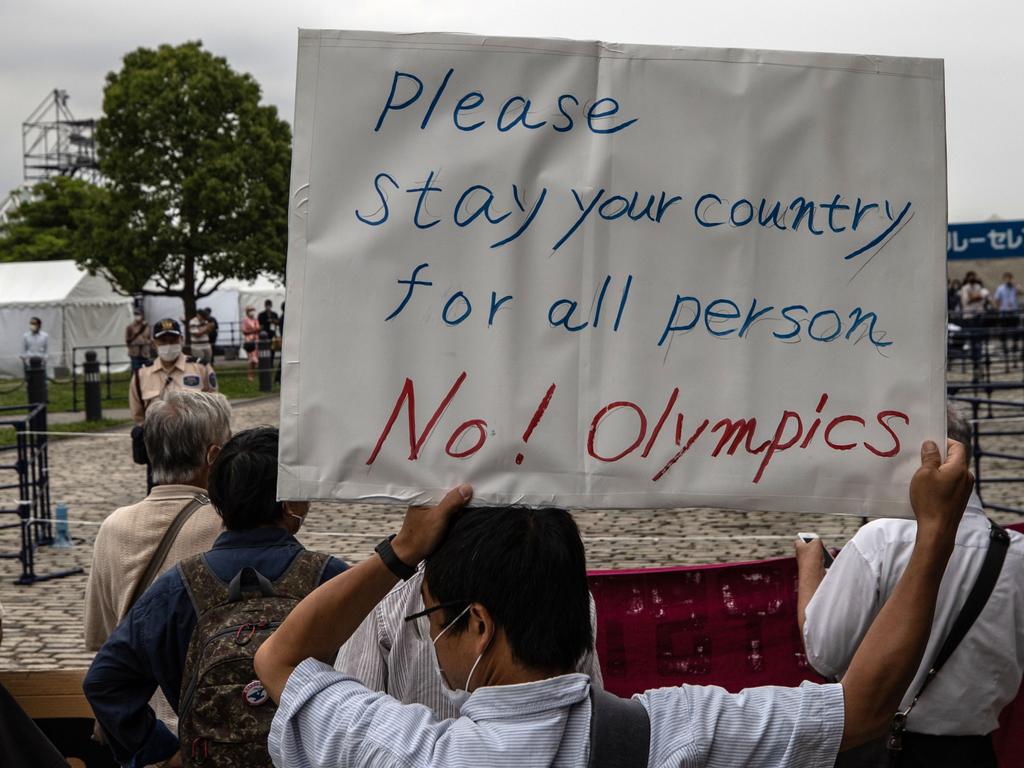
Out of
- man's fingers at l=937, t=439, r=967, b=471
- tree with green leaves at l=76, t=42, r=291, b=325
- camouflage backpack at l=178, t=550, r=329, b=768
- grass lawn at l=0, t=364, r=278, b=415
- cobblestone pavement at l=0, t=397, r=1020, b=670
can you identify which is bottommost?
cobblestone pavement at l=0, t=397, r=1020, b=670

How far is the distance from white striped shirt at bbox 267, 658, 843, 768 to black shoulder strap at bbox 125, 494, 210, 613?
5.30ft

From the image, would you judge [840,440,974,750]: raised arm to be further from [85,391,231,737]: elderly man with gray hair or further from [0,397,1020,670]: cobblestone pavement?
[0,397,1020,670]: cobblestone pavement

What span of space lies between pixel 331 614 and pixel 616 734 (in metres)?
0.50

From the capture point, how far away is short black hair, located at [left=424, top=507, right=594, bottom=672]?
185 cm

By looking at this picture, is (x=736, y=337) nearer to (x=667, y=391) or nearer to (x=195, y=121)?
(x=667, y=391)

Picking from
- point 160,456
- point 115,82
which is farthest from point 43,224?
point 160,456

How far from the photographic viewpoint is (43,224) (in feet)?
204

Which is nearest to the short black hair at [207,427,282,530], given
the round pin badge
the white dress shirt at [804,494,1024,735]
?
the round pin badge

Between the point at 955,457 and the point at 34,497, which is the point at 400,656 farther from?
the point at 34,497

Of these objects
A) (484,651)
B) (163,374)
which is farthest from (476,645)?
A: (163,374)

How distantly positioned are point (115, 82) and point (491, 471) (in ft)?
128

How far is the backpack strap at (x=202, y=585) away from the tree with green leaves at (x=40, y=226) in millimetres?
58777

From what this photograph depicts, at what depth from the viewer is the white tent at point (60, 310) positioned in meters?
35.2

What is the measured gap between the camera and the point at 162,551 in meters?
3.41
